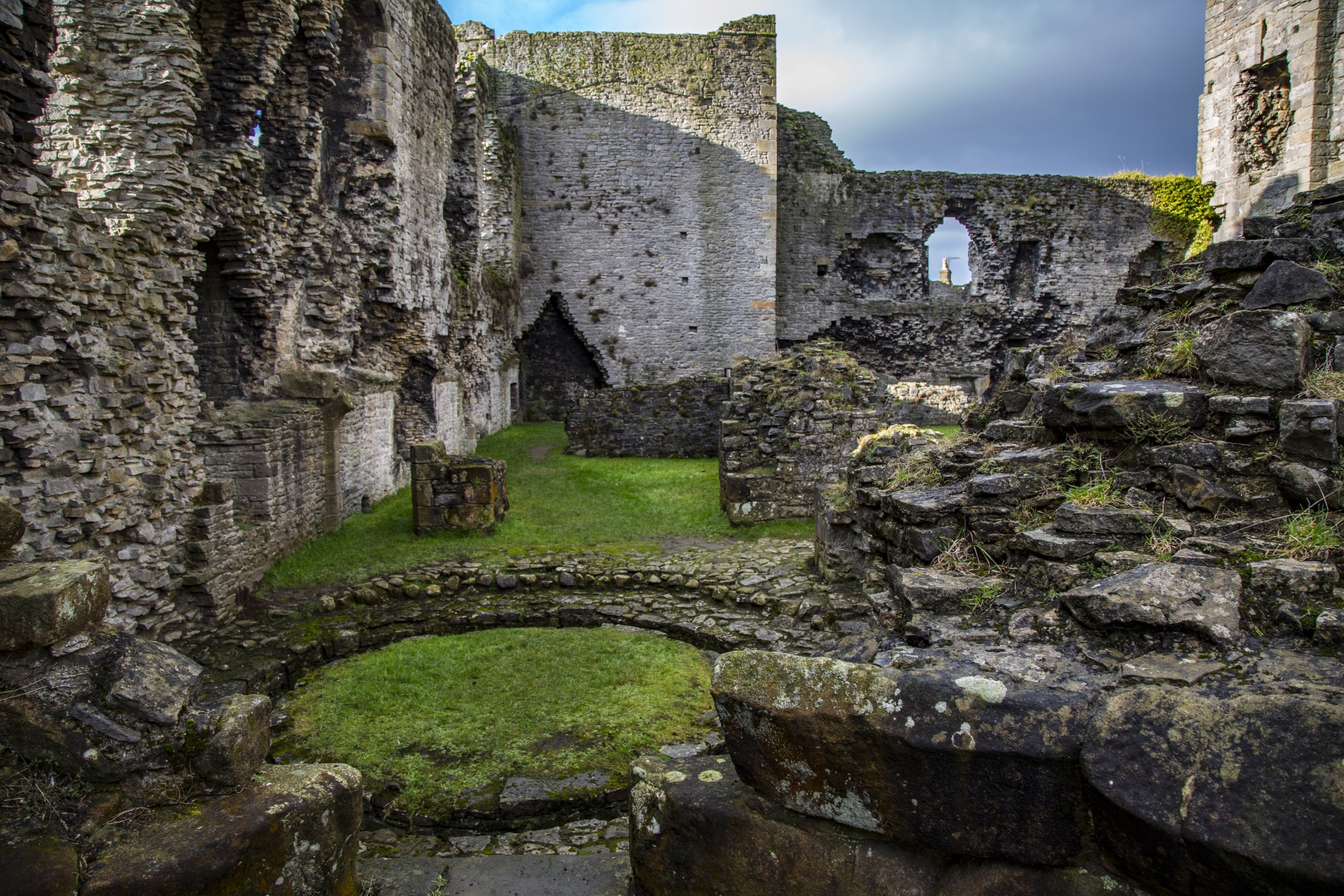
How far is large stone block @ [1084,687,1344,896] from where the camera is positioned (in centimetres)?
177

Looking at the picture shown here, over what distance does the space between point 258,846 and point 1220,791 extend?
2.86 metres

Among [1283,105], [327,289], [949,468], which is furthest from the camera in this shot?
[1283,105]

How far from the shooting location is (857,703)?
93.4 inches

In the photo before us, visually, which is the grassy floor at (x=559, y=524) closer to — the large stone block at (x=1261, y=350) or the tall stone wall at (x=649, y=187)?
the large stone block at (x=1261, y=350)

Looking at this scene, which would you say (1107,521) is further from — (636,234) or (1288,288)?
(636,234)

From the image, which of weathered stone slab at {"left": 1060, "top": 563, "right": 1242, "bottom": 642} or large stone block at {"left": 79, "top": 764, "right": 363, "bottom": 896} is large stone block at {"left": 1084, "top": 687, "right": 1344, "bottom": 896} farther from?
large stone block at {"left": 79, "top": 764, "right": 363, "bottom": 896}

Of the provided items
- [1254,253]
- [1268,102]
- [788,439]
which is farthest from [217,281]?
[1268,102]

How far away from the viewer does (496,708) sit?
5352 mm

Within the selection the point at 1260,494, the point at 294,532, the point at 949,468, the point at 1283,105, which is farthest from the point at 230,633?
the point at 1283,105

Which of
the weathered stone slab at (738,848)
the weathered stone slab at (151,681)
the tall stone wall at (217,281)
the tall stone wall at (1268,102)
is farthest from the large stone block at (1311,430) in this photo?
the tall stone wall at (1268,102)

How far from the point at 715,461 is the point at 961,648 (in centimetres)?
1207

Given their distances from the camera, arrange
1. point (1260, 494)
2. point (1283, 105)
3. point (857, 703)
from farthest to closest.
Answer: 1. point (1283, 105)
2. point (1260, 494)
3. point (857, 703)

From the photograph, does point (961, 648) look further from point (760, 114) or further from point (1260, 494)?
point (760, 114)

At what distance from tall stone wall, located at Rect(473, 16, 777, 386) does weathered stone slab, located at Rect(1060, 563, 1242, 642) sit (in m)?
18.6
